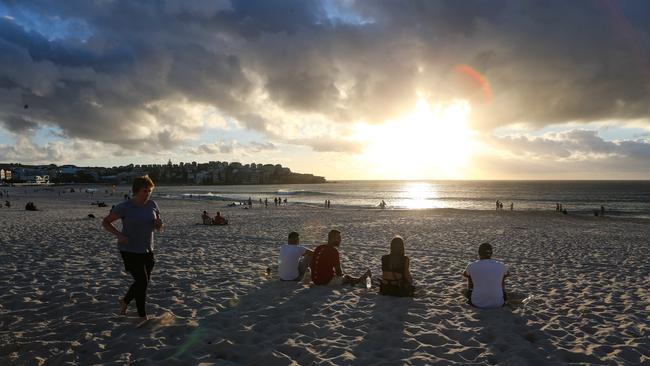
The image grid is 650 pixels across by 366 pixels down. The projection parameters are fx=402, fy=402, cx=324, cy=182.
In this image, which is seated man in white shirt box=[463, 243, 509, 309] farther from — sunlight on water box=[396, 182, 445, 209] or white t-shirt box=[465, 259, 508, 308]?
sunlight on water box=[396, 182, 445, 209]

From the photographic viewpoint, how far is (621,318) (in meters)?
6.63

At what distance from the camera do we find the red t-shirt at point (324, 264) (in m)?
8.22

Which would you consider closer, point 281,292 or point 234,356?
point 234,356

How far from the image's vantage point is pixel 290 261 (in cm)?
870

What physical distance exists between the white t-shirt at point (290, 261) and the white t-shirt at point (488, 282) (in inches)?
139

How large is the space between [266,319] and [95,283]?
4.26 m

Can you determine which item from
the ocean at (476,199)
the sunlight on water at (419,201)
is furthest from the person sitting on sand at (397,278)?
the sunlight on water at (419,201)

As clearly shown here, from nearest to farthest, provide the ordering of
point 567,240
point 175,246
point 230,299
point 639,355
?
point 639,355, point 230,299, point 175,246, point 567,240

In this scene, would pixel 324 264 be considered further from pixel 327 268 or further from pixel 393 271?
pixel 393 271

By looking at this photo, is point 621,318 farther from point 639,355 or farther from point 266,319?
point 266,319

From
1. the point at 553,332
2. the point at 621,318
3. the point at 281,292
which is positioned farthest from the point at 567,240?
the point at 281,292

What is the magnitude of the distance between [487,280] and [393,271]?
1651mm

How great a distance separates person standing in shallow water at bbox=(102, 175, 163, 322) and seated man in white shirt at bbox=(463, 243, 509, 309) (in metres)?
5.17

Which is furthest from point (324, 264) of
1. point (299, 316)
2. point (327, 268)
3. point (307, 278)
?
point (299, 316)
